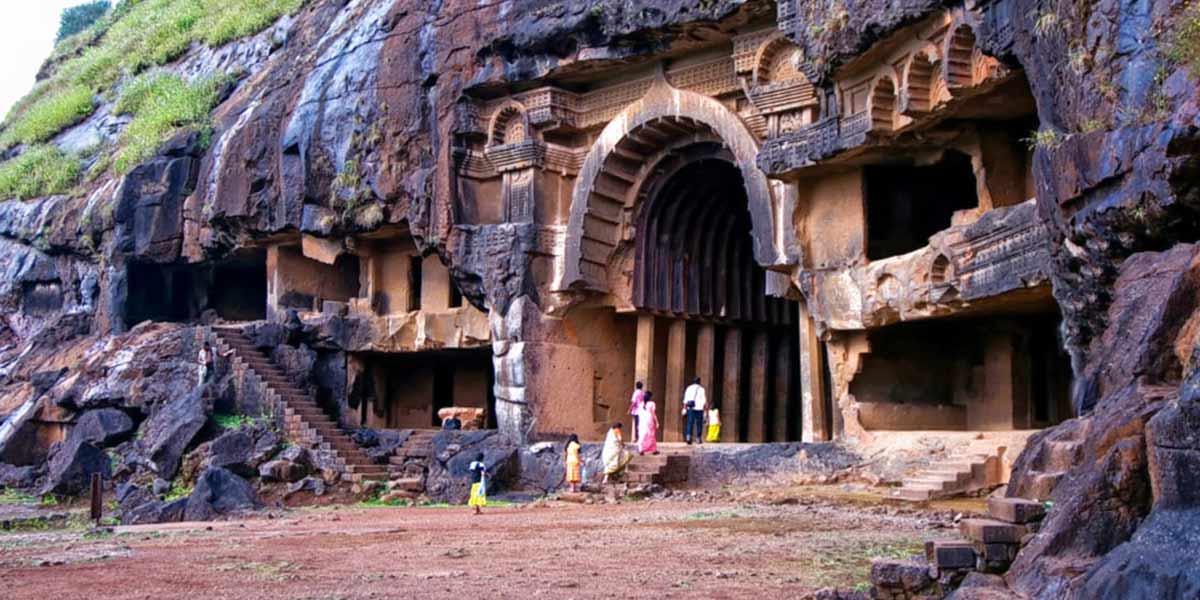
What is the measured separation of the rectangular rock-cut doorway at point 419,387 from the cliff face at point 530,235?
12.2 ft

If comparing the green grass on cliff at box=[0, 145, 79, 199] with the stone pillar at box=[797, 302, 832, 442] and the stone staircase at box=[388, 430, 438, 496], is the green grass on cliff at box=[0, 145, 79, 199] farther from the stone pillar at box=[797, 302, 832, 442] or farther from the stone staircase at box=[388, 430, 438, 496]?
the stone pillar at box=[797, 302, 832, 442]

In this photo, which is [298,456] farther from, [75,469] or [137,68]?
[137,68]

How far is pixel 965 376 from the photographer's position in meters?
18.7

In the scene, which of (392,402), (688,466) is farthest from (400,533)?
(392,402)

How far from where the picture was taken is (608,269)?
22.5 meters

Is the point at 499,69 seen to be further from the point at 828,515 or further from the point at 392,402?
the point at 828,515

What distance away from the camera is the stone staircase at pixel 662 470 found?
1780 centimetres

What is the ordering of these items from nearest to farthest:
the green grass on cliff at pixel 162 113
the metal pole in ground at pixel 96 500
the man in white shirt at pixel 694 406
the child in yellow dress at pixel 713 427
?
the metal pole in ground at pixel 96 500, the man in white shirt at pixel 694 406, the child in yellow dress at pixel 713 427, the green grass on cliff at pixel 162 113

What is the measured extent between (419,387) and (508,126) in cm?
795

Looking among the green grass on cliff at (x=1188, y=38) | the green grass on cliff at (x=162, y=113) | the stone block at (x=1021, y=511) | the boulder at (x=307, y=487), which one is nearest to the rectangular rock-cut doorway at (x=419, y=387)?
the boulder at (x=307, y=487)

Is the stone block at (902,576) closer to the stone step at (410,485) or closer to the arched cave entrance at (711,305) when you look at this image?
the stone step at (410,485)

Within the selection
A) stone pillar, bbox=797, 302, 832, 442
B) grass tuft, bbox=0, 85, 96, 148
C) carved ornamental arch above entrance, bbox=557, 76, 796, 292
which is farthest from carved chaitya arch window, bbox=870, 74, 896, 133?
grass tuft, bbox=0, 85, 96, 148

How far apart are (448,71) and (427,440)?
6.63 metres

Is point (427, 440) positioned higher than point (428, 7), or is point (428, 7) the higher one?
point (428, 7)
